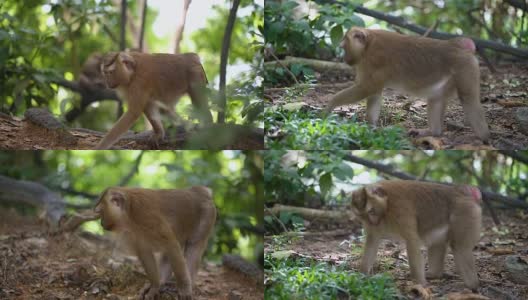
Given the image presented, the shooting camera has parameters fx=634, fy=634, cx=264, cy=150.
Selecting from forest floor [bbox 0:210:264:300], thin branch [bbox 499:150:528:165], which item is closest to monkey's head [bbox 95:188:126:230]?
forest floor [bbox 0:210:264:300]

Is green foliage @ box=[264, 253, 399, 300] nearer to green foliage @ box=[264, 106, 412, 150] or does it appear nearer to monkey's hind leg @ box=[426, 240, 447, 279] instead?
monkey's hind leg @ box=[426, 240, 447, 279]

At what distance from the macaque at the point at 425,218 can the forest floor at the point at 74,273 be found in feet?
4.91

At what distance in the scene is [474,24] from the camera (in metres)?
7.98

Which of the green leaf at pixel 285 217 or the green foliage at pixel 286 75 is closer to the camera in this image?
the green foliage at pixel 286 75

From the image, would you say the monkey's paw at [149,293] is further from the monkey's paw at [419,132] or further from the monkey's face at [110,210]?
the monkey's paw at [419,132]

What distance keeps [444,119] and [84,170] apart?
21.9 feet

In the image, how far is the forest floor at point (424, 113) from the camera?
6.43 meters

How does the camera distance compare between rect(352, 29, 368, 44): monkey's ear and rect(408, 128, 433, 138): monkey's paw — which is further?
rect(352, 29, 368, 44): monkey's ear

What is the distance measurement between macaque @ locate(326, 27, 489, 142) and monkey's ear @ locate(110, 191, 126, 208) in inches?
87.2

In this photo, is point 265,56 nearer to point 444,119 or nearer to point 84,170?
point 444,119

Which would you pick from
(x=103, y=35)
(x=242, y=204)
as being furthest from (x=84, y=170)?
(x=242, y=204)

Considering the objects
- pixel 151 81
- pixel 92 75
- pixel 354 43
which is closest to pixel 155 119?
pixel 151 81

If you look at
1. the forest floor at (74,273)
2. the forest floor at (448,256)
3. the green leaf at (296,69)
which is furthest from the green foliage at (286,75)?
the forest floor at (74,273)

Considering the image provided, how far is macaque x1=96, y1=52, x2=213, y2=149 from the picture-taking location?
21.9 ft
